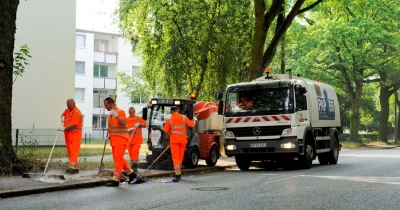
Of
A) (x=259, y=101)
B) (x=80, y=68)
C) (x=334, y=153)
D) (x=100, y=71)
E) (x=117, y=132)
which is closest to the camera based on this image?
(x=117, y=132)

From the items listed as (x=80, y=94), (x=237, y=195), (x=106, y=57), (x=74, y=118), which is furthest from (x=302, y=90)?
(x=106, y=57)

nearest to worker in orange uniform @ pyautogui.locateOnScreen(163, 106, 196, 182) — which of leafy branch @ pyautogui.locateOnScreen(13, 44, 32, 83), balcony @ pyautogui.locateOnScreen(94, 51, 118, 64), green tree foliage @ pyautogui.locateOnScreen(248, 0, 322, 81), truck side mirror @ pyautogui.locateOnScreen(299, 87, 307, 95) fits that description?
leafy branch @ pyautogui.locateOnScreen(13, 44, 32, 83)

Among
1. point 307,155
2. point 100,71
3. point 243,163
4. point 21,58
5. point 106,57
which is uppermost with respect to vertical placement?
point 106,57

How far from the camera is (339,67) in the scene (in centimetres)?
4612

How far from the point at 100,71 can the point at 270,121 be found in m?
40.0

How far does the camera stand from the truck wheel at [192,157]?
18.4m

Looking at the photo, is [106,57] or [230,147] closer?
[230,147]

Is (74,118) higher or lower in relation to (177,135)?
higher

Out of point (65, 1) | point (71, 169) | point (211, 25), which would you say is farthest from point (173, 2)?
point (71, 169)

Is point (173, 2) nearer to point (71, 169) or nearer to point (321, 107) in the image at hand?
point (321, 107)

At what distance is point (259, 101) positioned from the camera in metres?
18.7

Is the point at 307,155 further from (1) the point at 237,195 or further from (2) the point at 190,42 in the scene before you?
(2) the point at 190,42

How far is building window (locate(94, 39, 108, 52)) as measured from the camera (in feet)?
A: 186

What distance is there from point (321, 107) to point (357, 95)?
27.8m
